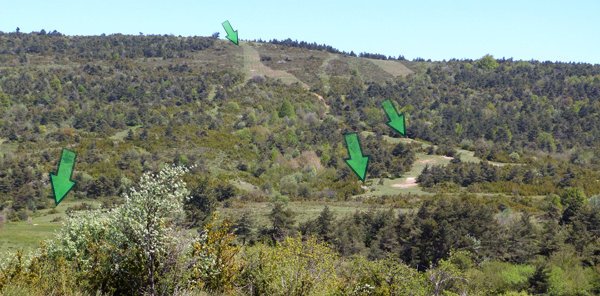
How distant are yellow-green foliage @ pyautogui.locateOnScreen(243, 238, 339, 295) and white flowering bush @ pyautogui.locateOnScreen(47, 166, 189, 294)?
176 inches

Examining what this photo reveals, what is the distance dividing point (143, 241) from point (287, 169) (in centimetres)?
9344

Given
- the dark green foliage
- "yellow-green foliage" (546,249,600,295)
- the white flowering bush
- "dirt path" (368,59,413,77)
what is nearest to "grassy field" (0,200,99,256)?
the dark green foliage

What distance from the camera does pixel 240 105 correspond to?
13425cm

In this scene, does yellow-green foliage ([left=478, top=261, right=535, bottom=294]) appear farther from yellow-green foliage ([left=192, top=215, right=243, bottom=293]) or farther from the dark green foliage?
yellow-green foliage ([left=192, top=215, right=243, bottom=293])

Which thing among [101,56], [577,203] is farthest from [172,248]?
[101,56]

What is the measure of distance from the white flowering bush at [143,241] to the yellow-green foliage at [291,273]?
4.48 m

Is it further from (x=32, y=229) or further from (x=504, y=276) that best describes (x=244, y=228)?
(x=504, y=276)

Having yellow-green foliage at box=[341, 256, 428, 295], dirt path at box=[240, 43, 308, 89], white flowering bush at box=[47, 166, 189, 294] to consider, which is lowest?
yellow-green foliage at box=[341, 256, 428, 295]

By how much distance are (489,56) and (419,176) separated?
113 meters

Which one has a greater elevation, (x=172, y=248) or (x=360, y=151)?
(x=172, y=248)

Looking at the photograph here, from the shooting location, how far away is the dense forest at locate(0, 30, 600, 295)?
1819cm

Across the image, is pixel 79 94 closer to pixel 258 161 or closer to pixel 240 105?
pixel 240 105

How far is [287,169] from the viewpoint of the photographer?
107875 millimetres

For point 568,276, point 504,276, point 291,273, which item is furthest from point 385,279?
point 568,276
